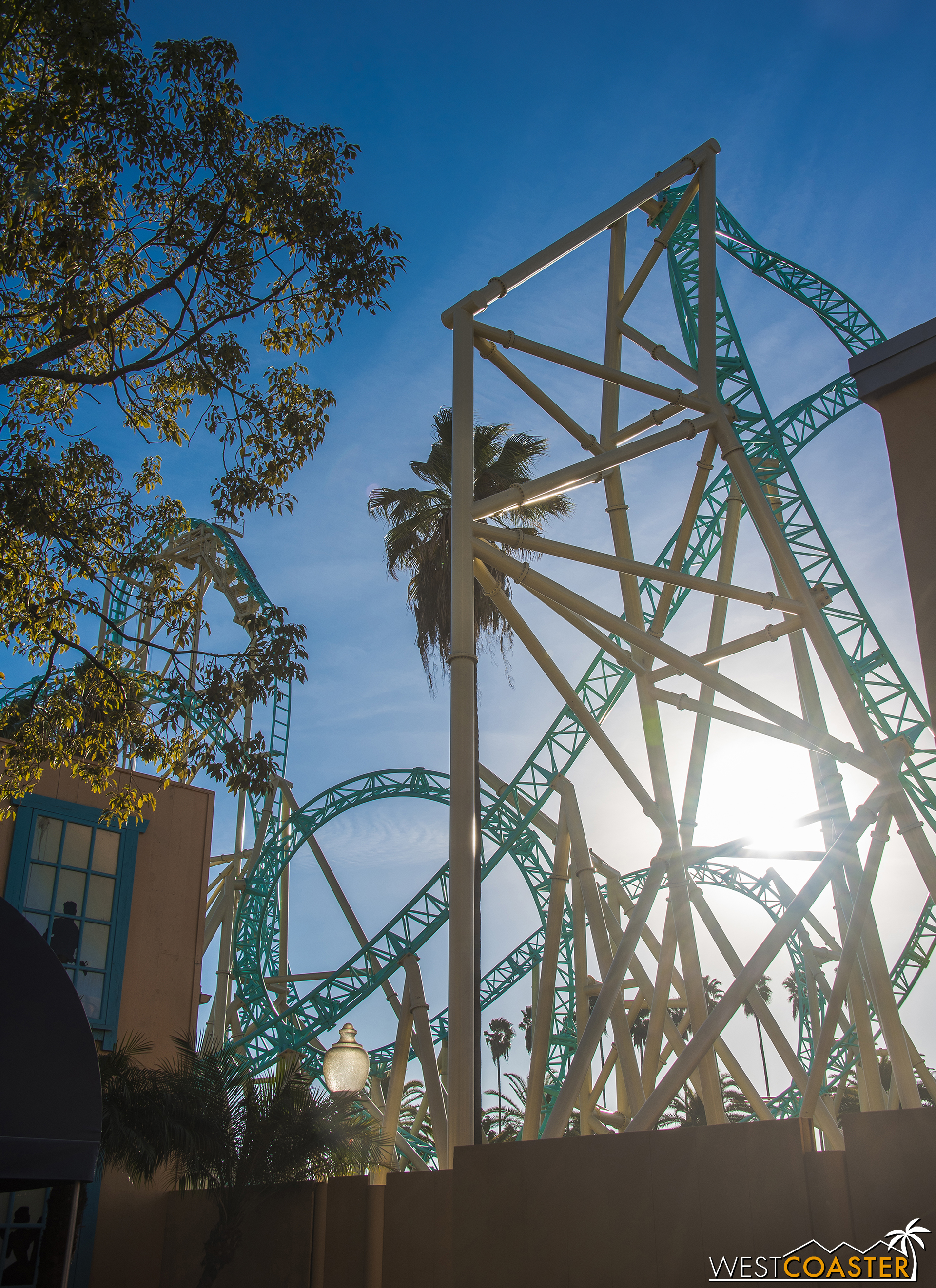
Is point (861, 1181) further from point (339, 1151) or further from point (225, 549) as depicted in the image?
point (225, 549)

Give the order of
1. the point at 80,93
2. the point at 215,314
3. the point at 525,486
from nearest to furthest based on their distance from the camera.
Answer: the point at 525,486 < the point at 80,93 < the point at 215,314

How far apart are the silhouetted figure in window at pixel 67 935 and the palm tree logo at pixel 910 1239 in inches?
282

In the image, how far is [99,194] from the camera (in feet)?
23.5

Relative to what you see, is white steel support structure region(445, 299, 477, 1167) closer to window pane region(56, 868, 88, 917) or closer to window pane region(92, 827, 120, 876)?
window pane region(56, 868, 88, 917)

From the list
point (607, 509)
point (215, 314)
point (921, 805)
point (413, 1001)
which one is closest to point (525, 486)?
point (607, 509)

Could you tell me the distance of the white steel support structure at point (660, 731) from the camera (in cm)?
547

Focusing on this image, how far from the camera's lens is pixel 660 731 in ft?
23.8

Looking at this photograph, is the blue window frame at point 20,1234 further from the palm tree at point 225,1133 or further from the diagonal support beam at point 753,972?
the diagonal support beam at point 753,972

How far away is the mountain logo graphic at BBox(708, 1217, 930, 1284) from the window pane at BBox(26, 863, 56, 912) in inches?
270

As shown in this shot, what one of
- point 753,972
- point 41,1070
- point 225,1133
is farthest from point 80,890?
point 753,972

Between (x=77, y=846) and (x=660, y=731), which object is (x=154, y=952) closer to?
(x=77, y=846)

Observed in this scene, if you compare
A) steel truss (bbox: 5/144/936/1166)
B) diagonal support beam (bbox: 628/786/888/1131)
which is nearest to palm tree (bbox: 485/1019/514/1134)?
steel truss (bbox: 5/144/936/1166)

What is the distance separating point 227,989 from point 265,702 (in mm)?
11125

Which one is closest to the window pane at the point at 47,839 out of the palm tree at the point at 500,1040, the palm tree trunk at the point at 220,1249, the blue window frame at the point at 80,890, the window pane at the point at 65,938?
the blue window frame at the point at 80,890
